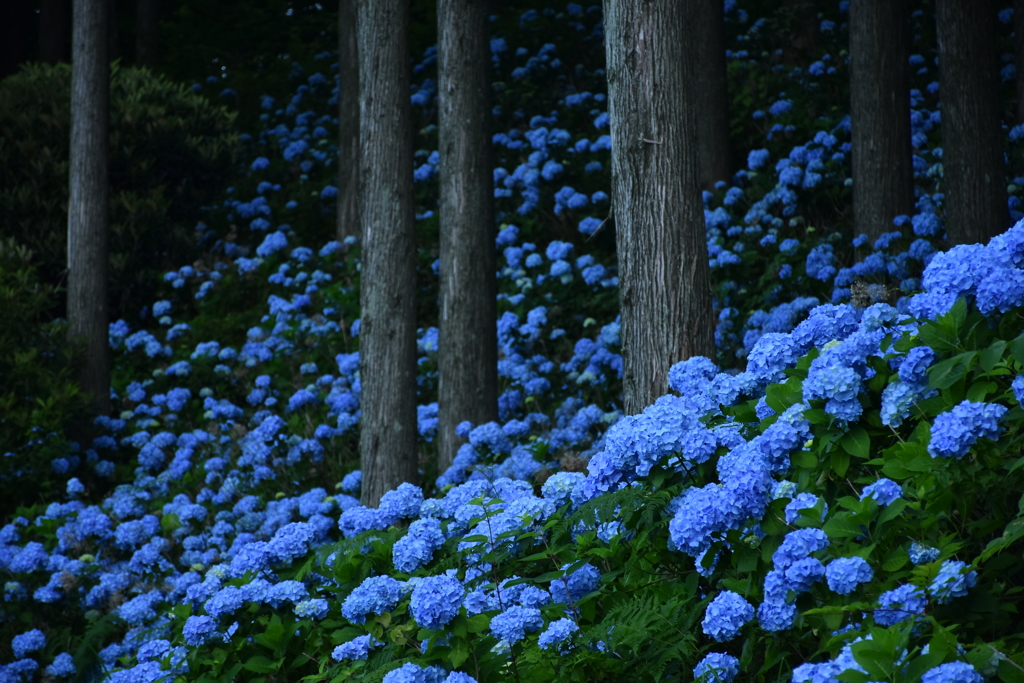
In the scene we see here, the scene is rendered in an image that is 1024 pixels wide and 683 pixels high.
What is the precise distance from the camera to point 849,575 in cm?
244

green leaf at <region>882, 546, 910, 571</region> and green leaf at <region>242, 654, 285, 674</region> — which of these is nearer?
green leaf at <region>882, 546, 910, 571</region>

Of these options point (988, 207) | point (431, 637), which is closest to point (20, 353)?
point (431, 637)

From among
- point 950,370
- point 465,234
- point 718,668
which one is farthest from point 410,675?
point 465,234

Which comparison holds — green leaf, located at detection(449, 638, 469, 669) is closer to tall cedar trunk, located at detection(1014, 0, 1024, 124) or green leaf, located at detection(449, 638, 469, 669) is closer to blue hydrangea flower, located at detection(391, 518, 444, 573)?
blue hydrangea flower, located at detection(391, 518, 444, 573)

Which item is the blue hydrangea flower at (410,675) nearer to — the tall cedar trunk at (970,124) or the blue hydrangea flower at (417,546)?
the blue hydrangea flower at (417,546)

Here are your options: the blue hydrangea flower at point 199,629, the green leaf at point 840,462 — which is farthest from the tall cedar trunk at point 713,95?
the blue hydrangea flower at point 199,629

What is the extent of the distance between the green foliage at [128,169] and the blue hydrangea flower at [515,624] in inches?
320

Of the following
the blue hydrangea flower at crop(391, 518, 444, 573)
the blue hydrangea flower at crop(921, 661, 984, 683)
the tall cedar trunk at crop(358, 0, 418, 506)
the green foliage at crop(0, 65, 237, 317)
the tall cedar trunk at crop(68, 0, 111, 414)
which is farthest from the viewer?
the green foliage at crop(0, 65, 237, 317)

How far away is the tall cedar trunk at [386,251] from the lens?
626 centimetres

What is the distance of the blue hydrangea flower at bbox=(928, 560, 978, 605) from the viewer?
7.78 ft

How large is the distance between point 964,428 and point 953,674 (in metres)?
0.73

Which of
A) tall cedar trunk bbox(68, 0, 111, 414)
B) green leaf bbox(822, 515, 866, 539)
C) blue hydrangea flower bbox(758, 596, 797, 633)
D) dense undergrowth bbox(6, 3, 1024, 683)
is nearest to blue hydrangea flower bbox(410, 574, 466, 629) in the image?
dense undergrowth bbox(6, 3, 1024, 683)

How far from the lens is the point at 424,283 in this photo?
974 cm

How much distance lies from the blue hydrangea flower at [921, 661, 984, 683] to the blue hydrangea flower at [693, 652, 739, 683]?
2.28 ft
